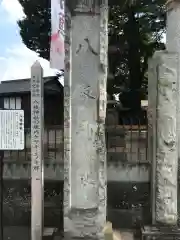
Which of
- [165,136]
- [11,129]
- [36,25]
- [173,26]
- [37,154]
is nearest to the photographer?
[11,129]

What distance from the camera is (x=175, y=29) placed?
5.26 metres

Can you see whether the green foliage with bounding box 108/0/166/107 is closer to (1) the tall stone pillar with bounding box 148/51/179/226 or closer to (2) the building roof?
(2) the building roof

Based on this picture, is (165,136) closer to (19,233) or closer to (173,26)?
(173,26)

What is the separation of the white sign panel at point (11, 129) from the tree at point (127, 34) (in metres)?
8.59

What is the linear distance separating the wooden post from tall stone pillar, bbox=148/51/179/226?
1.75 m

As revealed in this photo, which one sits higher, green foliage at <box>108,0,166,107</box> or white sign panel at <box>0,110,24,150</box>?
green foliage at <box>108,0,166,107</box>

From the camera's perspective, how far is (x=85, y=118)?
4484 millimetres

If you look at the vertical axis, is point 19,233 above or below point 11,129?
below

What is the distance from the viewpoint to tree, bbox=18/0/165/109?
12.9 metres

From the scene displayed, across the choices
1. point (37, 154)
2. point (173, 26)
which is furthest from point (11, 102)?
point (173, 26)

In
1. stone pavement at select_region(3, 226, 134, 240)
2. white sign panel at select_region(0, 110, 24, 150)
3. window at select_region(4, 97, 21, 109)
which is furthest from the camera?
window at select_region(4, 97, 21, 109)

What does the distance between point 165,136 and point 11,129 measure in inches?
90.7

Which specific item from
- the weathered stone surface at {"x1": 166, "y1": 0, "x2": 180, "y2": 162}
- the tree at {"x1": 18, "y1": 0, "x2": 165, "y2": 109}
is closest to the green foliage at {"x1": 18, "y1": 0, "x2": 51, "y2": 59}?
the tree at {"x1": 18, "y1": 0, "x2": 165, "y2": 109}

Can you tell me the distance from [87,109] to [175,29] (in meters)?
2.09
